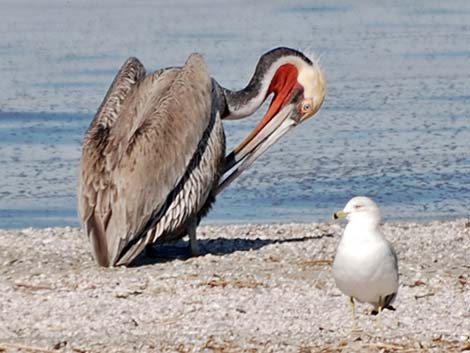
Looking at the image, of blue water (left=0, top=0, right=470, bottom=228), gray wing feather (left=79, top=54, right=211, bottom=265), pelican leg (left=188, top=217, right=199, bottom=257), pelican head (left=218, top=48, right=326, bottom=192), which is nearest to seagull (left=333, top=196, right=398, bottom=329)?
gray wing feather (left=79, top=54, right=211, bottom=265)

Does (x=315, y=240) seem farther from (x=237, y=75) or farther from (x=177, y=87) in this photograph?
(x=237, y=75)

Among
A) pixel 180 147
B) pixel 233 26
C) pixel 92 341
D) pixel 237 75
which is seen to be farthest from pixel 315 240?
pixel 233 26

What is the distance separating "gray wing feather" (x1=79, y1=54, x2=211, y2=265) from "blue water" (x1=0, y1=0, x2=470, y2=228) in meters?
2.73

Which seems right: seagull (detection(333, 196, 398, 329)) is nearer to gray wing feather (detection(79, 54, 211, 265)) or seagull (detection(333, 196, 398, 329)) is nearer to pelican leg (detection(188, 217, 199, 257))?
gray wing feather (detection(79, 54, 211, 265))

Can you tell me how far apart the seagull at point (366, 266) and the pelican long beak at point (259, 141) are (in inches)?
114

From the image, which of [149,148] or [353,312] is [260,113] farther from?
[353,312]

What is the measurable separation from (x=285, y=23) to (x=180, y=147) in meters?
13.0

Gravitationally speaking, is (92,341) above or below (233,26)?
above

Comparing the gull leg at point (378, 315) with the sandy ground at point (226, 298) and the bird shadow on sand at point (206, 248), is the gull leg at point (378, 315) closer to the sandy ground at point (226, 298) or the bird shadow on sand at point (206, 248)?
the sandy ground at point (226, 298)

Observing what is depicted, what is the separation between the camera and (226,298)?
26.9ft

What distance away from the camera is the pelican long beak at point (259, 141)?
10.4m

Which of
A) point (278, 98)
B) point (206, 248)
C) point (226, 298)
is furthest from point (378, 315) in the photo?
point (278, 98)

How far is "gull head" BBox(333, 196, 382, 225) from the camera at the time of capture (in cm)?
752

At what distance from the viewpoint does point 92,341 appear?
23.0 ft
